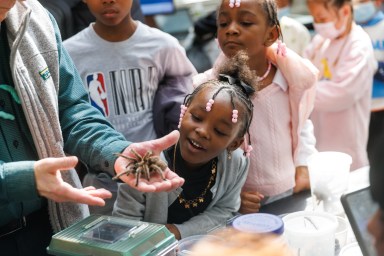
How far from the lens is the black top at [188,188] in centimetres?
163

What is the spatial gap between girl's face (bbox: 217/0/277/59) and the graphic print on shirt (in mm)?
356

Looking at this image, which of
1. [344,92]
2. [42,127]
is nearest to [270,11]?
[42,127]

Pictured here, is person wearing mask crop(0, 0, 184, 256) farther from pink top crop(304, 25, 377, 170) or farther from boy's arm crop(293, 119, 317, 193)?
pink top crop(304, 25, 377, 170)

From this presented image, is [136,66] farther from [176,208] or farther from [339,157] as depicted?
[339,157]

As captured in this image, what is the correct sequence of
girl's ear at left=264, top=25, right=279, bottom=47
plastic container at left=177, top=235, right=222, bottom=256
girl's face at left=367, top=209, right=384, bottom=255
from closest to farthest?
1. girl's face at left=367, top=209, right=384, bottom=255
2. plastic container at left=177, top=235, right=222, bottom=256
3. girl's ear at left=264, top=25, right=279, bottom=47

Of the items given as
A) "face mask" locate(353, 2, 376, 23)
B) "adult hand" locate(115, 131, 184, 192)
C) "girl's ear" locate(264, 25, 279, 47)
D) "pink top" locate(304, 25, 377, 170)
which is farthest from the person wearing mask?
"face mask" locate(353, 2, 376, 23)

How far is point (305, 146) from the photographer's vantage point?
6.43 ft

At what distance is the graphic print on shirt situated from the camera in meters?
2.05

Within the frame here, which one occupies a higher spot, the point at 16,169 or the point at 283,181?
the point at 16,169

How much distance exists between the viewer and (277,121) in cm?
186

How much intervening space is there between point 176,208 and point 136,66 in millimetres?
621

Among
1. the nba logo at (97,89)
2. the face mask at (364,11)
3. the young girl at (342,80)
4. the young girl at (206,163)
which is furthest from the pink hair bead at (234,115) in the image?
the face mask at (364,11)

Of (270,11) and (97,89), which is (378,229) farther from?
(97,89)

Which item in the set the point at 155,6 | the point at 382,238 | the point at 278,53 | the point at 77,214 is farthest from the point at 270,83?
the point at 155,6
